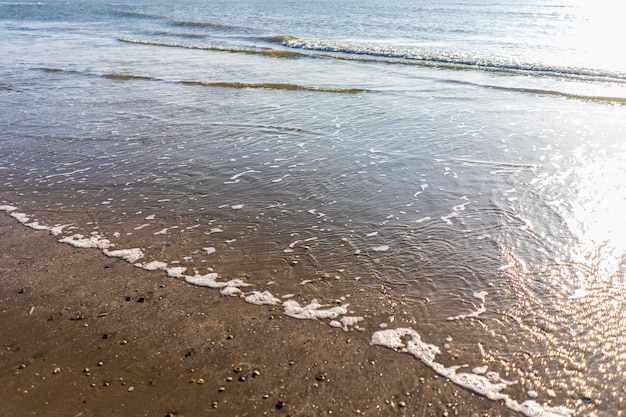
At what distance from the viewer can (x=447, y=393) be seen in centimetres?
382

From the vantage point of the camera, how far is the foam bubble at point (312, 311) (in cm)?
476

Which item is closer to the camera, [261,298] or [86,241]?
[261,298]

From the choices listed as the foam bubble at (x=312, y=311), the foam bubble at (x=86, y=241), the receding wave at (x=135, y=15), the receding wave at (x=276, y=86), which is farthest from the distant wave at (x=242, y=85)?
the receding wave at (x=135, y=15)

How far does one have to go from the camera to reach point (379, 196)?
7.50 meters

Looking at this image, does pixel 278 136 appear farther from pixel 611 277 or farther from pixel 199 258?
pixel 611 277

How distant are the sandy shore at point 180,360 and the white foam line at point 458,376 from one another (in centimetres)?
9

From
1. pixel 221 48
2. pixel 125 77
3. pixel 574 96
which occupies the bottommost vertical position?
pixel 125 77

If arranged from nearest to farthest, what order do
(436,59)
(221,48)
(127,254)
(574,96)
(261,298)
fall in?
(261,298)
(127,254)
(574,96)
(436,59)
(221,48)

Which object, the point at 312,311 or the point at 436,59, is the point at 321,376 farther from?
the point at 436,59

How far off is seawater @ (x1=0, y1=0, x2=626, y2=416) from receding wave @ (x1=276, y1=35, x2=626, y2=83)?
7.7 inches

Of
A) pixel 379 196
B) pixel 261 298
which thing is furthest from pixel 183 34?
Result: pixel 261 298

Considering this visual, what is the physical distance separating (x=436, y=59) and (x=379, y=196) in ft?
49.5

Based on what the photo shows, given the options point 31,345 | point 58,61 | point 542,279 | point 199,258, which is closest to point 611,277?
point 542,279

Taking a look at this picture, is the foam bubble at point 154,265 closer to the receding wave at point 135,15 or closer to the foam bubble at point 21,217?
the foam bubble at point 21,217
